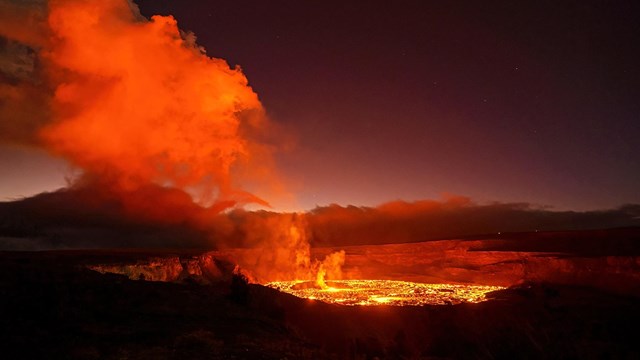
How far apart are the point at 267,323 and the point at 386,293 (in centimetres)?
2347

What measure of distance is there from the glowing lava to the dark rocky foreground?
93.0 inches

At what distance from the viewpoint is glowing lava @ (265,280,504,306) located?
34.5 metres

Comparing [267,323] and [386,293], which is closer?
[267,323]

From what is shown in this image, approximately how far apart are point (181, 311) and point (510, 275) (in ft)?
146

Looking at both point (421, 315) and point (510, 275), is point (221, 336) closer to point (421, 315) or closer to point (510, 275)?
point (421, 315)

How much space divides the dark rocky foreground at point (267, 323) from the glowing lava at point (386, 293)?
→ 2.36 meters

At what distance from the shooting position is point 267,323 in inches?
706

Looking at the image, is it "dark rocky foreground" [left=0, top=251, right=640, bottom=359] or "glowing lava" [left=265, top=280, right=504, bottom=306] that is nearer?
"dark rocky foreground" [left=0, top=251, right=640, bottom=359]

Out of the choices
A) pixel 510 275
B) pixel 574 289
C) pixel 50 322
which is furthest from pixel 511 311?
pixel 50 322

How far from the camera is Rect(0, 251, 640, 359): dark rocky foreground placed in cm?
1244

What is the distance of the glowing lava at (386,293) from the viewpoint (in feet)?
113

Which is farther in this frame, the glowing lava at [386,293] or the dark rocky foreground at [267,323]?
the glowing lava at [386,293]

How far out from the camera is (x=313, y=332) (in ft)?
90.7

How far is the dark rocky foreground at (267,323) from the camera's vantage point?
12.4 m
